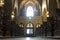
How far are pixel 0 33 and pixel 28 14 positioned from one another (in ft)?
115

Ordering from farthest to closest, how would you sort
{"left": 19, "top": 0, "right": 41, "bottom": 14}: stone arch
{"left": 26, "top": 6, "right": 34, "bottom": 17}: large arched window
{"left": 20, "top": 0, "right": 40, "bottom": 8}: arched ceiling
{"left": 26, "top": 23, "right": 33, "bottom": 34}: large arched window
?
{"left": 26, "top": 6, "right": 34, "bottom": 17}: large arched window → {"left": 20, "top": 0, "right": 40, "bottom": 8}: arched ceiling → {"left": 19, "top": 0, "right": 41, "bottom": 14}: stone arch → {"left": 26, "top": 23, "right": 33, "bottom": 34}: large arched window

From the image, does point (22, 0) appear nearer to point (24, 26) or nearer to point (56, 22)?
point (24, 26)

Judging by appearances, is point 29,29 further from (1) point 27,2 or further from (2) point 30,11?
(1) point 27,2

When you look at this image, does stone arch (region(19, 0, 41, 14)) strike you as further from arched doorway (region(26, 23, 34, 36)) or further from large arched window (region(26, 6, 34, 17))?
arched doorway (region(26, 23, 34, 36))

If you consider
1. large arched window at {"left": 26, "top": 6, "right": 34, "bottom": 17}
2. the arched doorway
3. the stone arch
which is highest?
the stone arch

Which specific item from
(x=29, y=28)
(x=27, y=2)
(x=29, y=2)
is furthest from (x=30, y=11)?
(x=29, y=28)

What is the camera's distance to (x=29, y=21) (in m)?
40.0

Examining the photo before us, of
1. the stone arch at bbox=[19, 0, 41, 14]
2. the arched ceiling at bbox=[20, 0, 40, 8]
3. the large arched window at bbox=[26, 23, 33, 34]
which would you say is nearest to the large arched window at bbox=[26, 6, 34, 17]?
the stone arch at bbox=[19, 0, 41, 14]

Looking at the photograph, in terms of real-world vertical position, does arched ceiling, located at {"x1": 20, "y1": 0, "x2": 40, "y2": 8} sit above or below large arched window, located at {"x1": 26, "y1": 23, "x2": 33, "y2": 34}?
above

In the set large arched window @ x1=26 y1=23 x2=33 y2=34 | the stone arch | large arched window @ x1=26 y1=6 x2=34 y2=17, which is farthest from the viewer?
large arched window @ x1=26 y1=6 x2=34 y2=17

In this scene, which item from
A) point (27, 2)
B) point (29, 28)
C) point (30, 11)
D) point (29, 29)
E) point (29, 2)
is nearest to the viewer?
point (29, 28)

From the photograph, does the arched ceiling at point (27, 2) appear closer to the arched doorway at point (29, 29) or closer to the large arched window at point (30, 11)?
the large arched window at point (30, 11)

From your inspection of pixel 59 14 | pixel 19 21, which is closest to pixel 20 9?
pixel 19 21

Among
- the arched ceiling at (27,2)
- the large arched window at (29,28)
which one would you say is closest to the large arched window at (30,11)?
the arched ceiling at (27,2)
